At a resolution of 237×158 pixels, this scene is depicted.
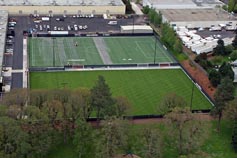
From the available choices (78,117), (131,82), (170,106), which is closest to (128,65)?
(131,82)

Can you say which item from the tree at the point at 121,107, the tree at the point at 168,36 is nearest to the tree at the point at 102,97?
the tree at the point at 121,107

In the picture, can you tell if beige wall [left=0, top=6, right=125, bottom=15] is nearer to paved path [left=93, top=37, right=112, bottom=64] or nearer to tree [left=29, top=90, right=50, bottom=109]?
paved path [left=93, top=37, right=112, bottom=64]

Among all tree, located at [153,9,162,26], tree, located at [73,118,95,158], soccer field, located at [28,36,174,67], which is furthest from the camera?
tree, located at [153,9,162,26]

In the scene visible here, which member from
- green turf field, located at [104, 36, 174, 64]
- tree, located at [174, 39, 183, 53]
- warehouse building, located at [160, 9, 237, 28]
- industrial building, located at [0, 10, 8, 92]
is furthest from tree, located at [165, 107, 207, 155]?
warehouse building, located at [160, 9, 237, 28]

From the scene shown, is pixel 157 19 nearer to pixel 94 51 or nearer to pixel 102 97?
pixel 94 51

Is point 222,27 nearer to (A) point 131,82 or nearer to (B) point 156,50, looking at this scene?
(B) point 156,50

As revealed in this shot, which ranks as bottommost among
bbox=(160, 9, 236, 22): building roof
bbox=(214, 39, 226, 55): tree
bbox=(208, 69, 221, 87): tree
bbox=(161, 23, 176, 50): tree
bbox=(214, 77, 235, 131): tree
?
bbox=(214, 77, 235, 131): tree

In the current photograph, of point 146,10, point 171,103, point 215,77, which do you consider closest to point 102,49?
point 215,77
